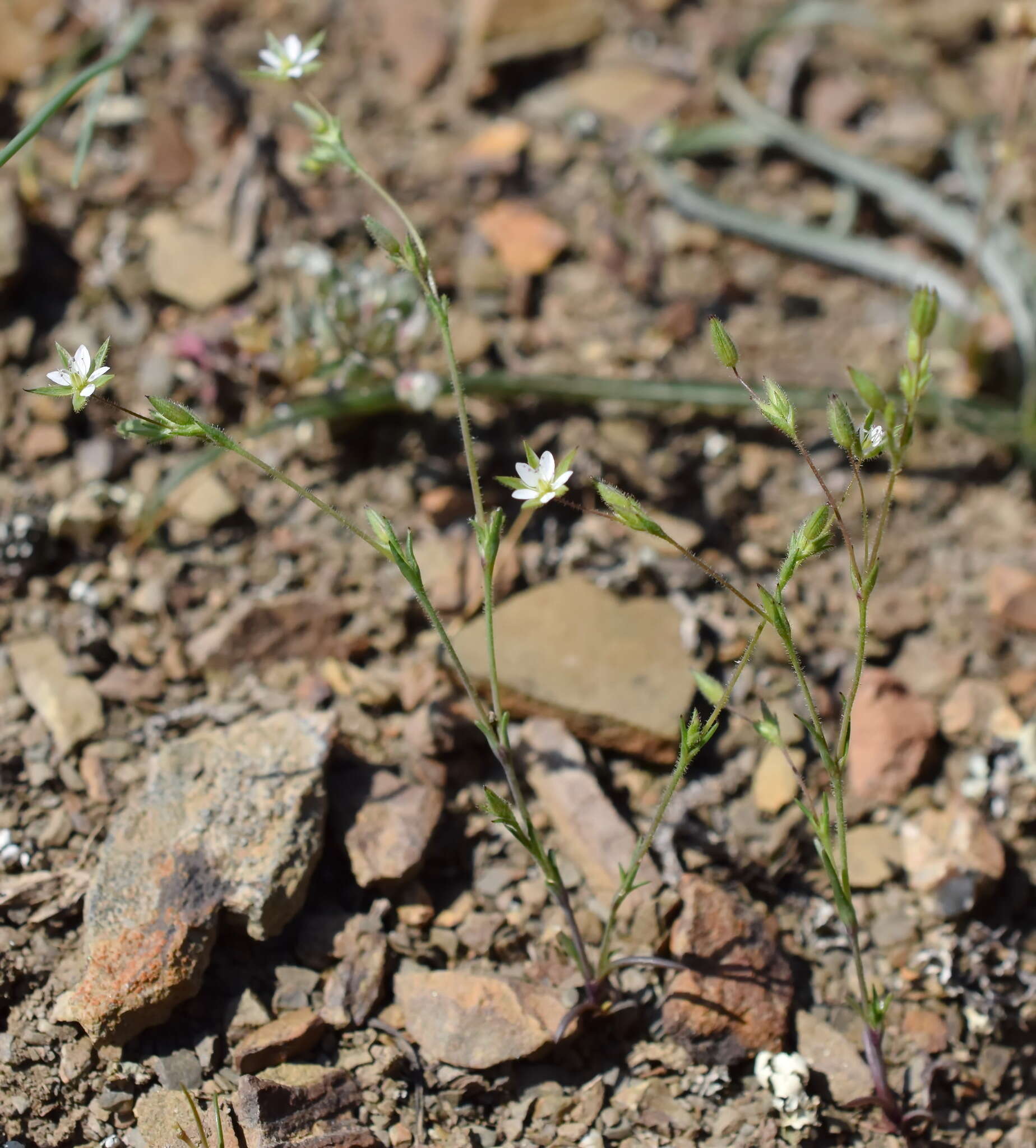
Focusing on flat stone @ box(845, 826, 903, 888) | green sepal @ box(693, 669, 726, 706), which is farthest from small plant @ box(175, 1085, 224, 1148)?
flat stone @ box(845, 826, 903, 888)

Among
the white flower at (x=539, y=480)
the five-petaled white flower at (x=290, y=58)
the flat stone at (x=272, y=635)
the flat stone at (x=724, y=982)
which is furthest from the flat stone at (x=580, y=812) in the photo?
the five-petaled white flower at (x=290, y=58)

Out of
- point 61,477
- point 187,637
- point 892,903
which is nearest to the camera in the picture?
point 892,903

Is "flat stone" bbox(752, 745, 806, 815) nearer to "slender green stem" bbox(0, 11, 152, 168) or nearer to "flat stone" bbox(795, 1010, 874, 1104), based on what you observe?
"flat stone" bbox(795, 1010, 874, 1104)

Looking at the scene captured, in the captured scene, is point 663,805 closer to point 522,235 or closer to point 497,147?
point 522,235

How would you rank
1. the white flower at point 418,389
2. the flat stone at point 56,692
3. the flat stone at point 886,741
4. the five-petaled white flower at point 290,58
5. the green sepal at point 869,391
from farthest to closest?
the white flower at point 418,389 → the flat stone at point 886,741 → the flat stone at point 56,692 → the five-petaled white flower at point 290,58 → the green sepal at point 869,391

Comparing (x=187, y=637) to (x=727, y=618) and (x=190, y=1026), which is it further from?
(x=727, y=618)

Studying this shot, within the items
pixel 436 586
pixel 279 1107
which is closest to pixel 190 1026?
pixel 279 1107

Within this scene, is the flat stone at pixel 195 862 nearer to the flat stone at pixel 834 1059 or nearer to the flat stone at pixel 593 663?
the flat stone at pixel 593 663
